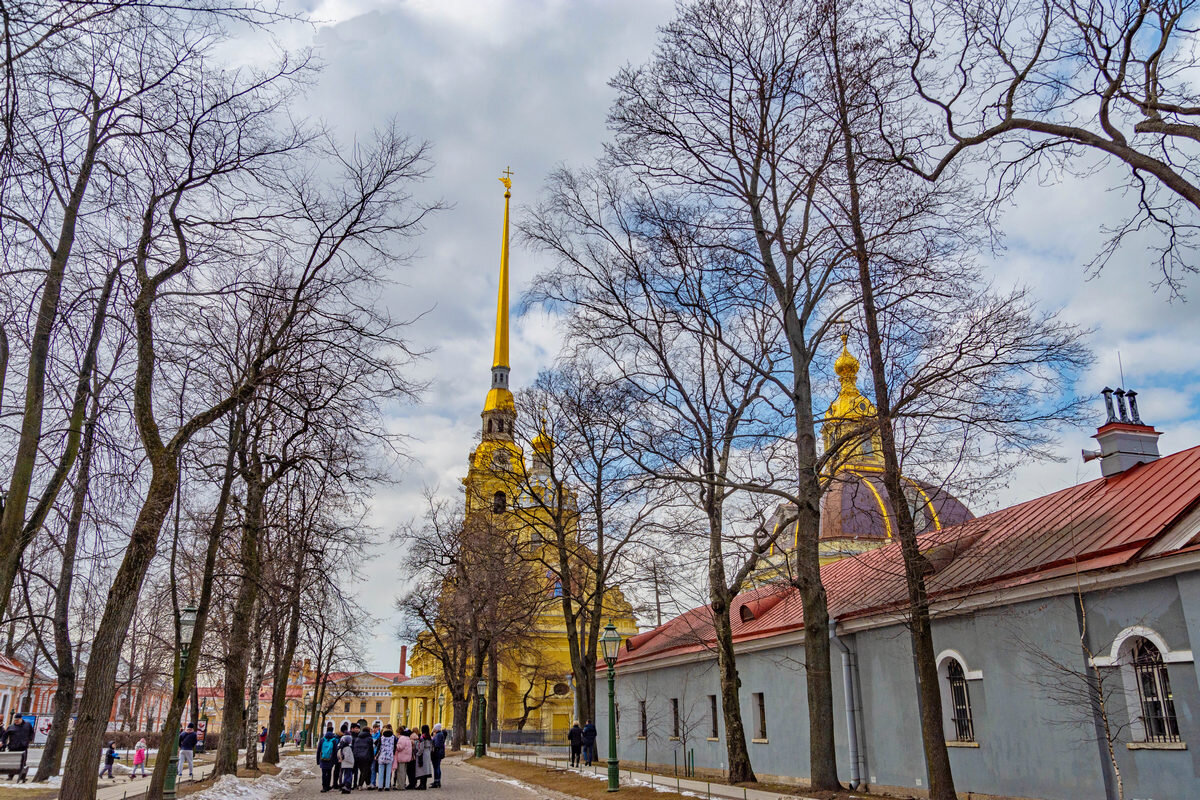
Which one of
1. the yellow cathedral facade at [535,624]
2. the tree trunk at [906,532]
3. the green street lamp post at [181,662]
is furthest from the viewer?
the yellow cathedral facade at [535,624]

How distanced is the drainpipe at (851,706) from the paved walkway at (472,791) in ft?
21.0

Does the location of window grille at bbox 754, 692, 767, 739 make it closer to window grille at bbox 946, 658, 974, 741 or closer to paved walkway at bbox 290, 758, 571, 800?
paved walkway at bbox 290, 758, 571, 800

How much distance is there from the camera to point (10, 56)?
19.4 feet

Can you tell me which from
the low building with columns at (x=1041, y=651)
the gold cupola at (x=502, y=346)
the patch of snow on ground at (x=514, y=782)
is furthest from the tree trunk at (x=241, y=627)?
the gold cupola at (x=502, y=346)

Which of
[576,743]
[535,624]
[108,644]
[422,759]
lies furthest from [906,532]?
[535,624]

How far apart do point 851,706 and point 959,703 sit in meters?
3.07


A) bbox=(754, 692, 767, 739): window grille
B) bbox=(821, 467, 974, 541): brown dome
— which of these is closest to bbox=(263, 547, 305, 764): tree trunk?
bbox=(754, 692, 767, 739): window grille

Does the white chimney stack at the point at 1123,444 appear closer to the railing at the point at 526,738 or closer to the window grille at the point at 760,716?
the window grille at the point at 760,716

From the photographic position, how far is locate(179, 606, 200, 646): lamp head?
14.6 metres

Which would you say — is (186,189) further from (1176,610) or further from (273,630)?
(273,630)

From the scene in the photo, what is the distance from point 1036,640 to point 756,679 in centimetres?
1053

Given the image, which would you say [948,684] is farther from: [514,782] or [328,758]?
[328,758]

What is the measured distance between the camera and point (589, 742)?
27.8 m

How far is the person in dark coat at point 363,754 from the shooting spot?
20438 mm
